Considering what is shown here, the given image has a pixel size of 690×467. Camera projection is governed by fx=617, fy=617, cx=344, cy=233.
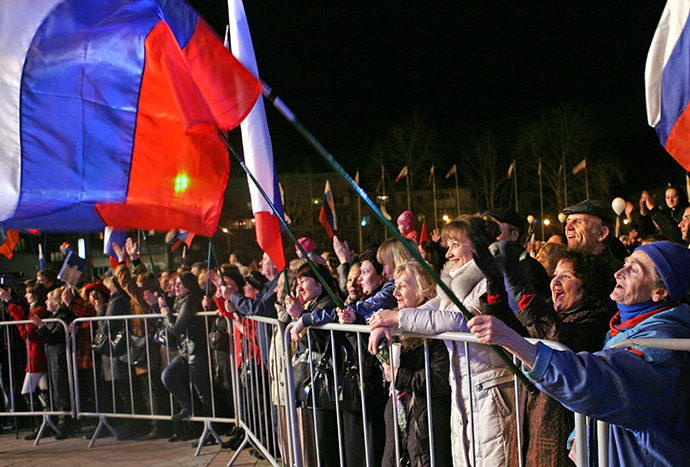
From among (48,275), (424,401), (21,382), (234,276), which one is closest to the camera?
(424,401)

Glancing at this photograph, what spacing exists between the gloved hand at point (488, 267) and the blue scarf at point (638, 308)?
0.53m

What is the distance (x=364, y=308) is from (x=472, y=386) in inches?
53.3

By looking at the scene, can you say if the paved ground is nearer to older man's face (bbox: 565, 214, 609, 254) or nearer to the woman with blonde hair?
the woman with blonde hair

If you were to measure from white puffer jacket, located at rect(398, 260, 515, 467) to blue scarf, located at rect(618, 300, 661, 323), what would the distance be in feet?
2.77

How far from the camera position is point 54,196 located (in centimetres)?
385

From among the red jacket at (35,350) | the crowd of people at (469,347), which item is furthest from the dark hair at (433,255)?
the red jacket at (35,350)

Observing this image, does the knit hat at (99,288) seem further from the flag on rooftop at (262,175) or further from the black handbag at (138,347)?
the flag on rooftop at (262,175)

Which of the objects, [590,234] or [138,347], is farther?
[138,347]

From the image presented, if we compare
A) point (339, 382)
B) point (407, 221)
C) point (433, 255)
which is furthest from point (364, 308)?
point (407, 221)

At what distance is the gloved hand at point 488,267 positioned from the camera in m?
2.77

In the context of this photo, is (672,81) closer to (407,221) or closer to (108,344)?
(407,221)

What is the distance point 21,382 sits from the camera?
9055 millimetres

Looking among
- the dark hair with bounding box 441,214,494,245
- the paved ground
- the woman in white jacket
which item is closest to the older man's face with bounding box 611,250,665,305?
the woman in white jacket

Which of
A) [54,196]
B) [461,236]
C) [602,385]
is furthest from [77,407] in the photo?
[602,385]
